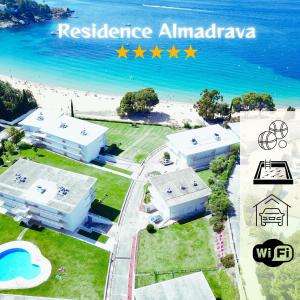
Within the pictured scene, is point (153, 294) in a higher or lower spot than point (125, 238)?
higher

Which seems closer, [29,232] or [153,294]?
[153,294]

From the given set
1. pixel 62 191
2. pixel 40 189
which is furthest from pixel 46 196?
pixel 62 191

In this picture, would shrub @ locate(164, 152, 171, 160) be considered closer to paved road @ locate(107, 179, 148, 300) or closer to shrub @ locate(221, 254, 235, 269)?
paved road @ locate(107, 179, 148, 300)

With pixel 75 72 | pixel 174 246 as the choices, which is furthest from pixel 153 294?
pixel 75 72

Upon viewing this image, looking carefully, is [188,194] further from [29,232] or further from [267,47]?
[267,47]

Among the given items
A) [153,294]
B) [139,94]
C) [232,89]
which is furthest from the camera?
[232,89]

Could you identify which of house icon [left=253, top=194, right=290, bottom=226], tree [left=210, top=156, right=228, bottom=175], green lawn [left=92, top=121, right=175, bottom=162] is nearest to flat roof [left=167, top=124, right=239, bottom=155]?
tree [left=210, top=156, right=228, bottom=175]
